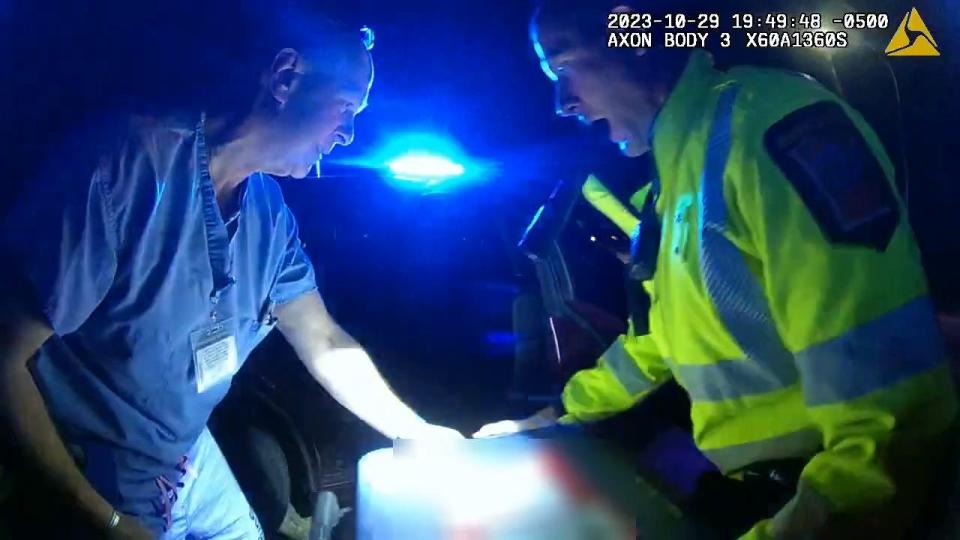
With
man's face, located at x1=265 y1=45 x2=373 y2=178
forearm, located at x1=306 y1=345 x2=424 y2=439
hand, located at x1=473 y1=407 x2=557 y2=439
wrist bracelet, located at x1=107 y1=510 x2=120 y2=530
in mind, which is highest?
man's face, located at x1=265 y1=45 x2=373 y2=178

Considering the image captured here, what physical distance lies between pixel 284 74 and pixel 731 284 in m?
0.69

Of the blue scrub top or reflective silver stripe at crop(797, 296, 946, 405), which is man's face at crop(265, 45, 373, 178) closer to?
the blue scrub top

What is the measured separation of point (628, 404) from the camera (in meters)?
1.38

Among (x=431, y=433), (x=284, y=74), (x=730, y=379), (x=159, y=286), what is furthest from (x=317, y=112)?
(x=730, y=379)

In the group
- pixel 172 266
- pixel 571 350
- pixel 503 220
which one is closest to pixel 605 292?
pixel 571 350

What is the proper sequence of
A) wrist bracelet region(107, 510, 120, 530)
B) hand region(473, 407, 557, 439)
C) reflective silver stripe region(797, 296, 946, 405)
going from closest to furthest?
reflective silver stripe region(797, 296, 946, 405)
wrist bracelet region(107, 510, 120, 530)
hand region(473, 407, 557, 439)

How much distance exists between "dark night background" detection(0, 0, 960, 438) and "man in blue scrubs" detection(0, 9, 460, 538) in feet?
0.23

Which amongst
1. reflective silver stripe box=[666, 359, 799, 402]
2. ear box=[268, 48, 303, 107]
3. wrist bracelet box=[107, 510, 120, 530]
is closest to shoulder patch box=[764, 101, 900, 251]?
reflective silver stripe box=[666, 359, 799, 402]

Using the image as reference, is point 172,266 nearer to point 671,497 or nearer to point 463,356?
point 463,356

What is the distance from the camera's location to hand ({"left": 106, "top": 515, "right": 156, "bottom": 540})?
41.9 inches

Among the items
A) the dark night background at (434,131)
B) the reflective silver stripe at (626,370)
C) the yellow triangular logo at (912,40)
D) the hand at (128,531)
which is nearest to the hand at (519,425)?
the dark night background at (434,131)

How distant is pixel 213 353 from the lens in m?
1.20

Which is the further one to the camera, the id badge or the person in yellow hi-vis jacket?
the id badge

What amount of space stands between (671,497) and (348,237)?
0.63 m
